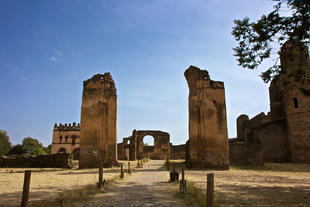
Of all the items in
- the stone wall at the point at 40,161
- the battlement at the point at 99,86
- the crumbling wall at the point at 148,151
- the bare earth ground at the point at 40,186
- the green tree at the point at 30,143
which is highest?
the battlement at the point at 99,86

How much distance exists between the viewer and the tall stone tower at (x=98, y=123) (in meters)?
17.6

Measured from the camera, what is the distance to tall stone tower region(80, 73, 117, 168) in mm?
17578

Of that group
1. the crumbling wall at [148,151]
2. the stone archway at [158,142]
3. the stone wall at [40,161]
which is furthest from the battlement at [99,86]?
the crumbling wall at [148,151]

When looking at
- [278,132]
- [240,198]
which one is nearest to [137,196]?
[240,198]

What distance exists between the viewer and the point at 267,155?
86.0ft

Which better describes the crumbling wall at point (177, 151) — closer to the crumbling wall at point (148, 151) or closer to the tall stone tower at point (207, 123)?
the crumbling wall at point (148, 151)

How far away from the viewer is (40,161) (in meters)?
20.0

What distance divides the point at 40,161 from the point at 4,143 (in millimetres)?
33961

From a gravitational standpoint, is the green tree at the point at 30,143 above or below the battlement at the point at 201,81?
below

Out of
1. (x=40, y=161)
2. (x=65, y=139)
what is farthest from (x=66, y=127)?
(x=40, y=161)

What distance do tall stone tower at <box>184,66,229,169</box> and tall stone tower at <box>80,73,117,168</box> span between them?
566cm

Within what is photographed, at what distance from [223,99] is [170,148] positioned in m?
25.2

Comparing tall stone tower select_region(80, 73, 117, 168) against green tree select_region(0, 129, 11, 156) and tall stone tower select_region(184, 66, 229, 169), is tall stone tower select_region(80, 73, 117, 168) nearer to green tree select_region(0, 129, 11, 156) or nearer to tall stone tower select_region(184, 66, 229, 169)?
tall stone tower select_region(184, 66, 229, 169)

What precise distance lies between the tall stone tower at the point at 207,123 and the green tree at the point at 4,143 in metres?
42.8
